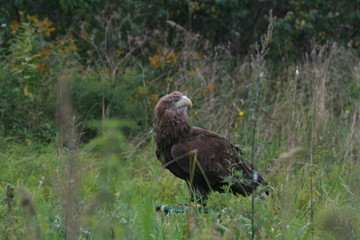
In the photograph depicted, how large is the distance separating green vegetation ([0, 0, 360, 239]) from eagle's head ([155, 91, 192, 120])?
51 cm

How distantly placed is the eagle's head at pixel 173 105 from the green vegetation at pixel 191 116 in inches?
19.9

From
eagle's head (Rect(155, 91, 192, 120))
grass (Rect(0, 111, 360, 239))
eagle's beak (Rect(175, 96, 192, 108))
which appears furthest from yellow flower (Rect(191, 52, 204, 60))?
eagle's beak (Rect(175, 96, 192, 108))

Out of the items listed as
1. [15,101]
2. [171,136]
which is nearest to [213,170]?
[171,136]

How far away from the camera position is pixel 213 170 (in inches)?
194

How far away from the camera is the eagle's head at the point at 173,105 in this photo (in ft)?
17.4

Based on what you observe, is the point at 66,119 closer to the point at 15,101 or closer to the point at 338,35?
the point at 15,101

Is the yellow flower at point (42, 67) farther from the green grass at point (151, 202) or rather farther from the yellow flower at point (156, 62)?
the yellow flower at point (156, 62)

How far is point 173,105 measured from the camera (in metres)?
5.34

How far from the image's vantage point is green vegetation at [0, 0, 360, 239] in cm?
328

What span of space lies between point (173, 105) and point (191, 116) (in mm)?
1930

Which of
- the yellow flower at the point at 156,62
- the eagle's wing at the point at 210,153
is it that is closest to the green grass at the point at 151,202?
the eagle's wing at the point at 210,153

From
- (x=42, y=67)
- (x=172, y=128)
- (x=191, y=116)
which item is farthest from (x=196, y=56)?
(x=172, y=128)

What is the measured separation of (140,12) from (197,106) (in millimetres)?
3673

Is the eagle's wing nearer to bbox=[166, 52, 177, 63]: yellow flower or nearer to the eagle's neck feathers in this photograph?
the eagle's neck feathers
